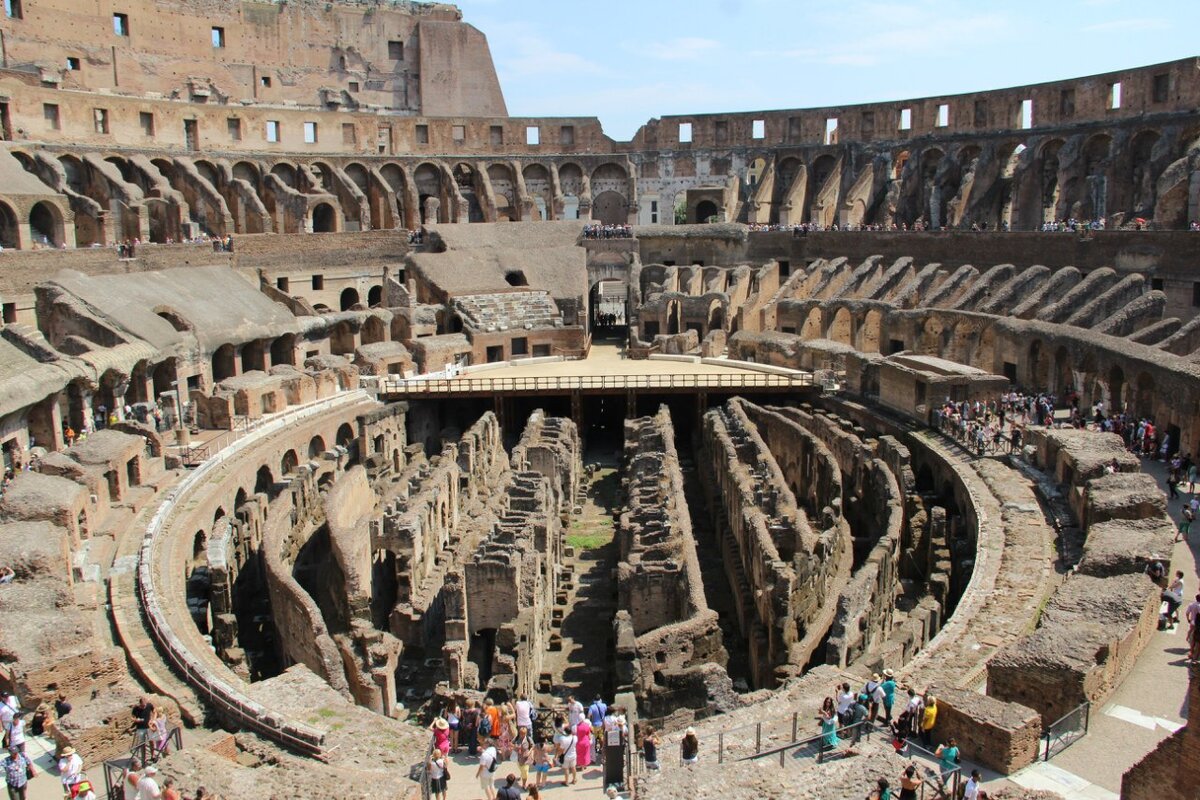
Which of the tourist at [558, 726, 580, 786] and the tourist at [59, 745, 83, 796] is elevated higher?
the tourist at [59, 745, 83, 796]

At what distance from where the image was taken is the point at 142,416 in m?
29.3

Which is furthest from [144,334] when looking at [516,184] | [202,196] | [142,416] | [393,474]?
[516,184]

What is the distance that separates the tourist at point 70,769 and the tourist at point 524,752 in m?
4.83

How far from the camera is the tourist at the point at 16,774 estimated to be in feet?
36.7

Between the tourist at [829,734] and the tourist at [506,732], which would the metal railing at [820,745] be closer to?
the tourist at [829,734]

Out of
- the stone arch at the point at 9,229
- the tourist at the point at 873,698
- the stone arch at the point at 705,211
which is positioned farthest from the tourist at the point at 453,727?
the stone arch at the point at 705,211

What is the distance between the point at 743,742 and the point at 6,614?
9992mm

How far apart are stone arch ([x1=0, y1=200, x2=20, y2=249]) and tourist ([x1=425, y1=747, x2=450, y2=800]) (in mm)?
31751

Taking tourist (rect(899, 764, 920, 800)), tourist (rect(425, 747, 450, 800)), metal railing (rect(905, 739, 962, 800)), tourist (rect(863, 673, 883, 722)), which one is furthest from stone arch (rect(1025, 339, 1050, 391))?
tourist (rect(425, 747, 450, 800))

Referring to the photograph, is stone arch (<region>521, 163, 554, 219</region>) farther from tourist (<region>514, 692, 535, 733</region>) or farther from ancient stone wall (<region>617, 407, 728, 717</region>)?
tourist (<region>514, 692, 535, 733</region>)

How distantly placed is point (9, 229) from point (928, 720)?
35878 millimetres

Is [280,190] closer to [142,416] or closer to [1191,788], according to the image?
[142,416]

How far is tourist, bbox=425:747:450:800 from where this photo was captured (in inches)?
483

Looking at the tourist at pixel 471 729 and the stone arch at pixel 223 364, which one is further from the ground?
the stone arch at pixel 223 364
